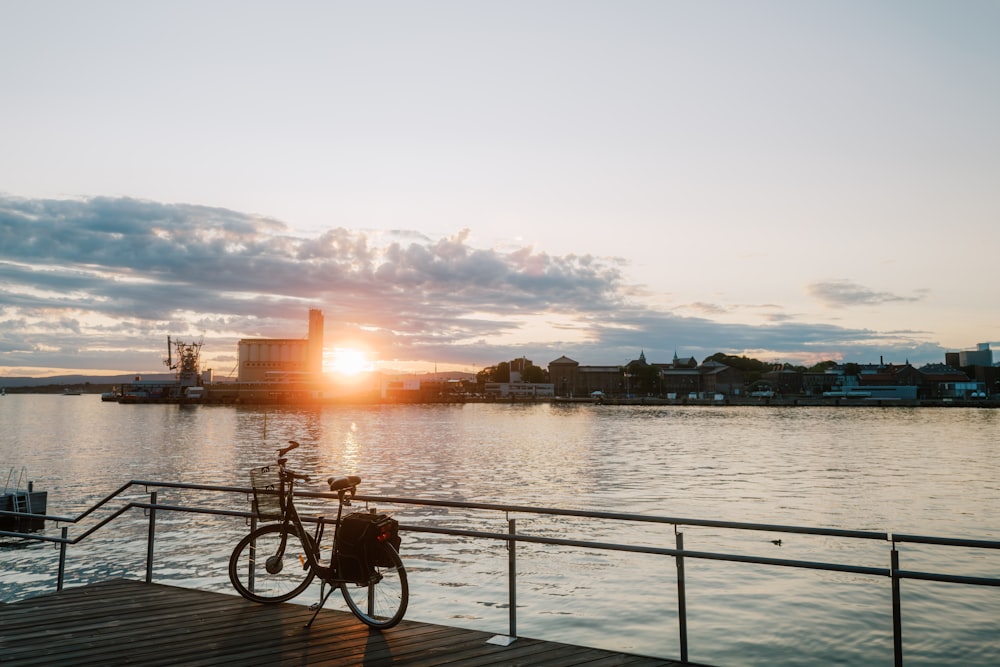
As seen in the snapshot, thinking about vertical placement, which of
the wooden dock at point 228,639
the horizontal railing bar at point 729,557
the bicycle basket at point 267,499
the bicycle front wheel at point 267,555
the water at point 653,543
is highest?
the bicycle basket at point 267,499

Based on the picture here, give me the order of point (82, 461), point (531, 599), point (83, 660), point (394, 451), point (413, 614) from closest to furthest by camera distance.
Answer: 1. point (83, 660)
2. point (413, 614)
3. point (531, 599)
4. point (82, 461)
5. point (394, 451)

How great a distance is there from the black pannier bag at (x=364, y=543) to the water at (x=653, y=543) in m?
7.54

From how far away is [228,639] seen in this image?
7.57 metres

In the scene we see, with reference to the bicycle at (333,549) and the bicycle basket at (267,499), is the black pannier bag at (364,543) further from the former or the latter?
the bicycle basket at (267,499)

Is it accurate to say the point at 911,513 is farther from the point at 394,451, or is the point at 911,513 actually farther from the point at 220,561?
the point at 394,451

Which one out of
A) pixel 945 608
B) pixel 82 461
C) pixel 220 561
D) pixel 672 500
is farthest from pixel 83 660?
pixel 82 461

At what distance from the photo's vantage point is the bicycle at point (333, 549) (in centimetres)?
791

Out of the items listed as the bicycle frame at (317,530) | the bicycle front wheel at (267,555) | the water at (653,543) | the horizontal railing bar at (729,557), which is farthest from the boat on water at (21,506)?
the horizontal railing bar at (729,557)

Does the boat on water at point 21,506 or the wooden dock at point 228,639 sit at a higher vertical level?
the wooden dock at point 228,639

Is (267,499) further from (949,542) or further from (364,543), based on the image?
(949,542)

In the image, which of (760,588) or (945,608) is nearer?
(945,608)

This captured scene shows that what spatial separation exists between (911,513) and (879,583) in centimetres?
1512

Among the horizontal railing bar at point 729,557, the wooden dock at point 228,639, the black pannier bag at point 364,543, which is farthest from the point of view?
the black pannier bag at point 364,543

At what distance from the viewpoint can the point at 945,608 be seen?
17.3m
